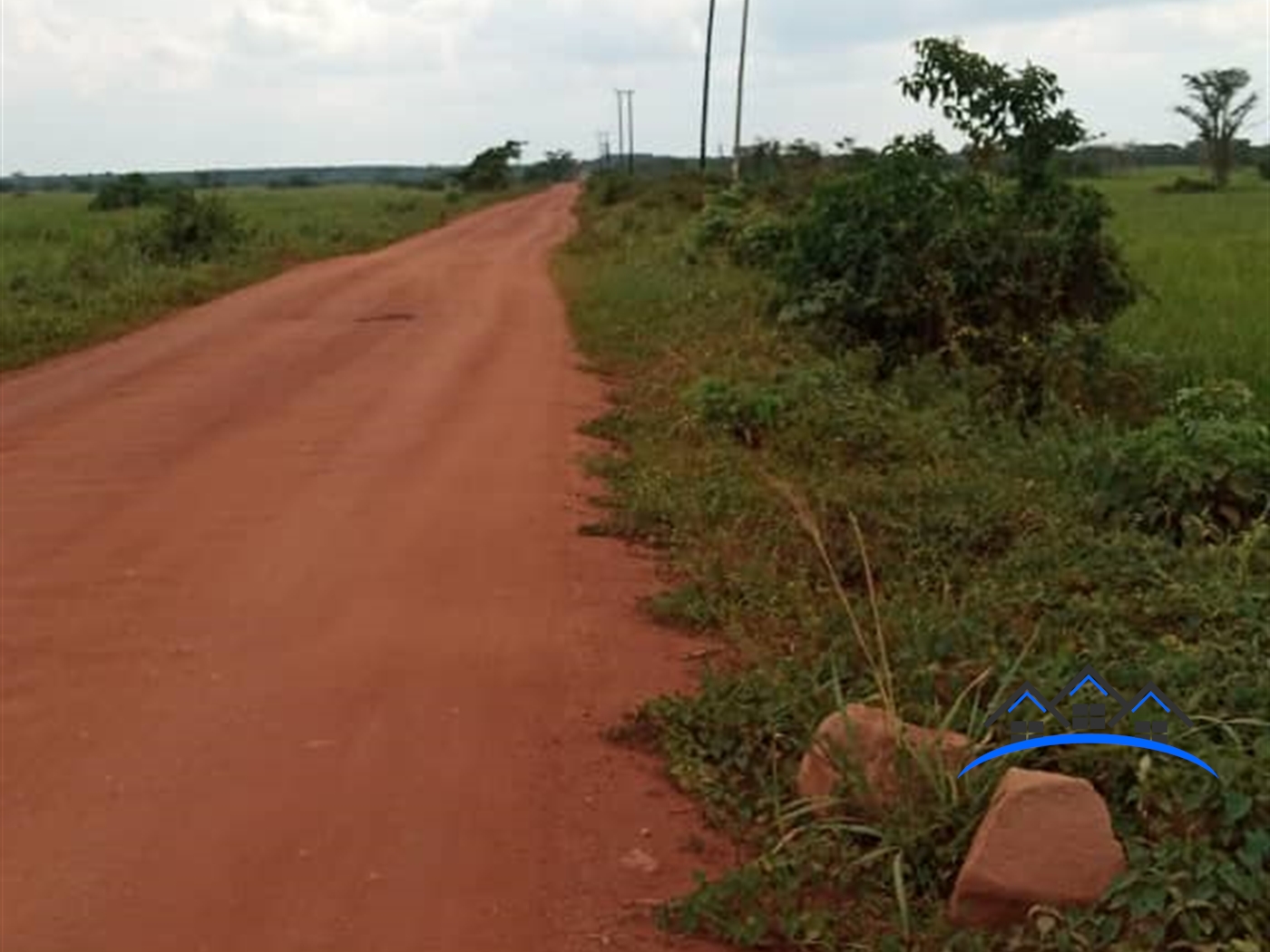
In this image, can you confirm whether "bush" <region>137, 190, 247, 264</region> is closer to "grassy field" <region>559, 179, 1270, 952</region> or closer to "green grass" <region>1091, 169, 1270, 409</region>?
"green grass" <region>1091, 169, 1270, 409</region>

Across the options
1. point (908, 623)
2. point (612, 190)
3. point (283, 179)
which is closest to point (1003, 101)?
point (908, 623)

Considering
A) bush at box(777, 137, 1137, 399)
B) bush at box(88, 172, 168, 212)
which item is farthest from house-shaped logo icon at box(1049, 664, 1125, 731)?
bush at box(88, 172, 168, 212)

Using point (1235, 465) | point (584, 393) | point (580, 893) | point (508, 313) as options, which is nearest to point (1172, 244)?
point (508, 313)

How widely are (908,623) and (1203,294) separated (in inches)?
443

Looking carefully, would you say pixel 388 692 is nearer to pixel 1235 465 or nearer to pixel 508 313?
pixel 1235 465

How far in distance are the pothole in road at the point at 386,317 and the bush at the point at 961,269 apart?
5.63 m

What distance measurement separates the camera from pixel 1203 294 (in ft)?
48.4

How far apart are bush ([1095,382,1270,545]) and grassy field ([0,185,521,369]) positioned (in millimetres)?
9088

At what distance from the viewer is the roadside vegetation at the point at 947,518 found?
331 cm

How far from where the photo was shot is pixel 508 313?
16031 millimetres

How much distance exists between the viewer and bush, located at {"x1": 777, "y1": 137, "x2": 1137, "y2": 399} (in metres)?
9.93

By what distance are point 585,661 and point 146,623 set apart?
155 cm

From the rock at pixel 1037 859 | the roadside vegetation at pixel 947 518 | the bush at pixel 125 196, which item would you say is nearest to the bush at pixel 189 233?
the roadside vegetation at pixel 947 518

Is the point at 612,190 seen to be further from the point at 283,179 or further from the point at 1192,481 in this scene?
the point at 283,179
